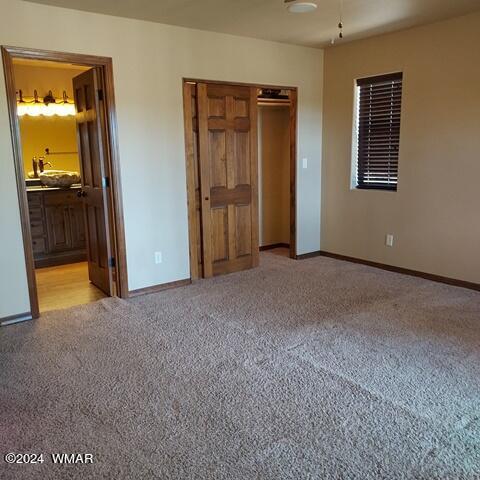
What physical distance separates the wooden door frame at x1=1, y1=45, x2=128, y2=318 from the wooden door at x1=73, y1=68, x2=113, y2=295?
7 cm

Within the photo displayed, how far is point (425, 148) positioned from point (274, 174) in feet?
7.26

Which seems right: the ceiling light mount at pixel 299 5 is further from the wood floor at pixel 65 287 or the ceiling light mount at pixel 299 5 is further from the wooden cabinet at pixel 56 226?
the wooden cabinet at pixel 56 226

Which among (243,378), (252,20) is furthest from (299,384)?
(252,20)

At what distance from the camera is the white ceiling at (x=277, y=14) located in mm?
3598

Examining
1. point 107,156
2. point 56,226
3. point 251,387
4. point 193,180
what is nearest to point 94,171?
point 107,156

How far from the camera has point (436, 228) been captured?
4.59 metres

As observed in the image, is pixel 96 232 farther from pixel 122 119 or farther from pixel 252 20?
pixel 252 20

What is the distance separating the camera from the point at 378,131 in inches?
199

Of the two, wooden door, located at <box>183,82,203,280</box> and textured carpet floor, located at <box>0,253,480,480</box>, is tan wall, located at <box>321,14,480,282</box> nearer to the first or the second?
textured carpet floor, located at <box>0,253,480,480</box>

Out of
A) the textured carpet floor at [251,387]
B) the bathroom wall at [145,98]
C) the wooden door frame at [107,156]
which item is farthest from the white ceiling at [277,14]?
the textured carpet floor at [251,387]

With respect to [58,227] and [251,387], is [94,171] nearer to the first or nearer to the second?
[58,227]

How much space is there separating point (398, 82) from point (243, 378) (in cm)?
Answer: 360

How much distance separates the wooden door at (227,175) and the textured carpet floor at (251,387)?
2.79 ft

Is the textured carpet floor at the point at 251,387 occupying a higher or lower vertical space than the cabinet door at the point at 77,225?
lower
